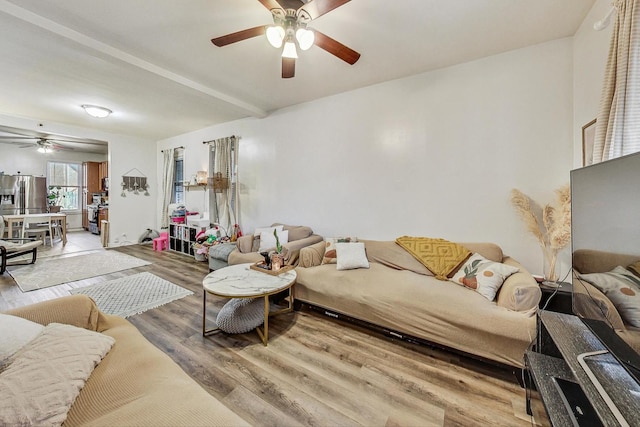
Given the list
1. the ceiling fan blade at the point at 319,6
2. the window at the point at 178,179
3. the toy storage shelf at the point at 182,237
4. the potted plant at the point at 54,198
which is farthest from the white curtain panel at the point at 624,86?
the potted plant at the point at 54,198

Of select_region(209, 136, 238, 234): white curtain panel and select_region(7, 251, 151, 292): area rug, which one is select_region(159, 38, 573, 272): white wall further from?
select_region(7, 251, 151, 292): area rug

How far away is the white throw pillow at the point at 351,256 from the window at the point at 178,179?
4778 millimetres

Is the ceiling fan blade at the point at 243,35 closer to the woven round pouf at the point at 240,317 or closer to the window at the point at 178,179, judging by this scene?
the woven round pouf at the point at 240,317

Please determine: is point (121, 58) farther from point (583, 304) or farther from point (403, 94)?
point (583, 304)

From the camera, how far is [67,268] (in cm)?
393

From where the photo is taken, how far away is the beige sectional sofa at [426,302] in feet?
5.54

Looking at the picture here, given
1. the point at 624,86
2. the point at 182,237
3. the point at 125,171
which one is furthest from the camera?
the point at 125,171

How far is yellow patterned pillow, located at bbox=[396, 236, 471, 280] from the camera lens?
2404 millimetres

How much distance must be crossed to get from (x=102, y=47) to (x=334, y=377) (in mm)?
3547

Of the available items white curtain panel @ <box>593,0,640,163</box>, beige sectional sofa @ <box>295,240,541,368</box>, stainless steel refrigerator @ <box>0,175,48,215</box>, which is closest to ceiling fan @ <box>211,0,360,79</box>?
white curtain panel @ <box>593,0,640,163</box>

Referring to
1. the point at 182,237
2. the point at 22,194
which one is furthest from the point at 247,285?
the point at 22,194

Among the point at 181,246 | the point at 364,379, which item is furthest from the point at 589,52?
the point at 181,246

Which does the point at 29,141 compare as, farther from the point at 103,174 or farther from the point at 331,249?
the point at 331,249

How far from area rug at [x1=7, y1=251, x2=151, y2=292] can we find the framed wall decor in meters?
5.98
